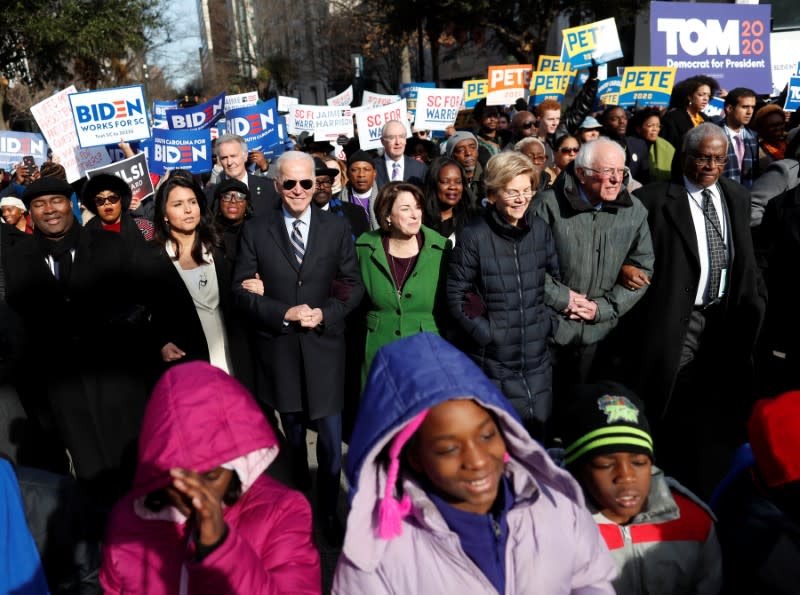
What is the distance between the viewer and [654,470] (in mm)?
2387

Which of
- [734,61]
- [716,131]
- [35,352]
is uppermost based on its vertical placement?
[734,61]

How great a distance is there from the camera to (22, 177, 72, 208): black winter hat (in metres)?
3.46

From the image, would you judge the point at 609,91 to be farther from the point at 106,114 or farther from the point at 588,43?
the point at 106,114

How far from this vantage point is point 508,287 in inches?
139

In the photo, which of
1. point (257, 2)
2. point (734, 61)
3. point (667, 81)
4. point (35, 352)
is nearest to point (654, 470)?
point (35, 352)

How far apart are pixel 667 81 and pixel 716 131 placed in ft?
24.2

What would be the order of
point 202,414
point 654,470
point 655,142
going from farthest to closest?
1. point 655,142
2. point 654,470
3. point 202,414

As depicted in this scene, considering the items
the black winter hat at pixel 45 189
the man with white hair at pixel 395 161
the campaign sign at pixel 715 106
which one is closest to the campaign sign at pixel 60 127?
the man with white hair at pixel 395 161

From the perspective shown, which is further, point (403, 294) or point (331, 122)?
point (331, 122)

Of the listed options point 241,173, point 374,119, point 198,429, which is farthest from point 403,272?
point 374,119

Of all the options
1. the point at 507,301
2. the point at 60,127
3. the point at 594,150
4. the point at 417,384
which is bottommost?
the point at 507,301

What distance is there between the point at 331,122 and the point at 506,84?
349cm

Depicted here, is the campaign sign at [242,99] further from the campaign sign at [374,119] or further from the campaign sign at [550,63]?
the campaign sign at [550,63]

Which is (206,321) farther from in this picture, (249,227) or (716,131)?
(716,131)
